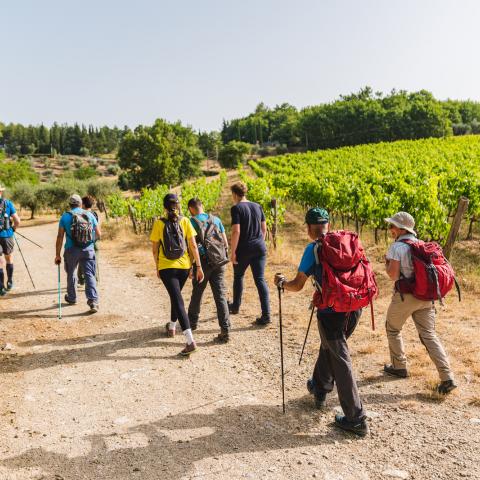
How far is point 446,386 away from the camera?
12.9ft

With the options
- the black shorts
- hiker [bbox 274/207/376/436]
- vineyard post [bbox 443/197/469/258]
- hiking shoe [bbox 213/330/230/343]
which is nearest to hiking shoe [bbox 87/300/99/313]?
the black shorts

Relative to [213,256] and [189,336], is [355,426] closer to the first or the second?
[189,336]

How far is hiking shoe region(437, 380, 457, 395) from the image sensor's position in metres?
3.92

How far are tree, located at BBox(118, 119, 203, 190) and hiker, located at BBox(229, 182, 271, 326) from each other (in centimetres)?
4836

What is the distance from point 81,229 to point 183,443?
399 cm

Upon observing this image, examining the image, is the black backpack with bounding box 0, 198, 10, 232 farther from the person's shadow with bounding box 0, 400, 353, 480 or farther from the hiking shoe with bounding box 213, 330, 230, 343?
the person's shadow with bounding box 0, 400, 353, 480

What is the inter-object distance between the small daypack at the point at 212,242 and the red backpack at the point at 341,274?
2.18 m

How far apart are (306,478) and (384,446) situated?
725mm

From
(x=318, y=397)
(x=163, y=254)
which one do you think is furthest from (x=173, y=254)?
(x=318, y=397)

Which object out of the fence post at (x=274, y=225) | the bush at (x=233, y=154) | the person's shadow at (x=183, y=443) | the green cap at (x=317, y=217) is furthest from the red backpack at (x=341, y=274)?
the bush at (x=233, y=154)

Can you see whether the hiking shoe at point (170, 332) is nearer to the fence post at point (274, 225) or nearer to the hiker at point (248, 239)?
the hiker at point (248, 239)

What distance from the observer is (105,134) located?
13600cm

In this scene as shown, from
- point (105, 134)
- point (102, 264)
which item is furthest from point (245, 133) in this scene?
point (102, 264)

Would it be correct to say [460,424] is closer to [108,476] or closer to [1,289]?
[108,476]
